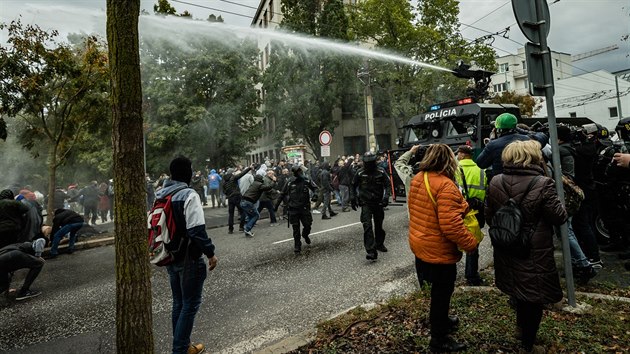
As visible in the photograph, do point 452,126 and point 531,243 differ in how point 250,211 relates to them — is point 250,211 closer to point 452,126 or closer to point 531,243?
point 452,126

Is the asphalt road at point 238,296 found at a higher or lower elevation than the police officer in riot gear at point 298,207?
lower

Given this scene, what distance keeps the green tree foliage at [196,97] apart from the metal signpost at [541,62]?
76.1 ft

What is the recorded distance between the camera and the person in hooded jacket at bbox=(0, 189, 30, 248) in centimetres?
533

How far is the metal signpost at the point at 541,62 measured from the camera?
341 centimetres

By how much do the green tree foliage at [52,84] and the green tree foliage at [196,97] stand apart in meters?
13.8

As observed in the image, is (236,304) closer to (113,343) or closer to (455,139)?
(113,343)

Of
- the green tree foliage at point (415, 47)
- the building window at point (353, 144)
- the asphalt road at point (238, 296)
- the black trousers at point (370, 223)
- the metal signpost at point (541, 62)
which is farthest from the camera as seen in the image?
the building window at point (353, 144)

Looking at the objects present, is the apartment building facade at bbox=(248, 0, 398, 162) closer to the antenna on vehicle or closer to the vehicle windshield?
the antenna on vehicle

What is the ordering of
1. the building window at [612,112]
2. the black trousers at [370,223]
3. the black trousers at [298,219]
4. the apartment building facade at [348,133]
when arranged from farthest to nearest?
the building window at [612,112] → the apartment building facade at [348,133] → the black trousers at [298,219] → the black trousers at [370,223]

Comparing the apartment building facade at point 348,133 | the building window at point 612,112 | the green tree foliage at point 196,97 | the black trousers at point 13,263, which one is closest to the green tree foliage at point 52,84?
the black trousers at point 13,263

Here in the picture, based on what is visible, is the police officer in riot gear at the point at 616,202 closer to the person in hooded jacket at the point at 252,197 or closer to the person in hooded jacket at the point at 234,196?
the person in hooded jacket at the point at 252,197

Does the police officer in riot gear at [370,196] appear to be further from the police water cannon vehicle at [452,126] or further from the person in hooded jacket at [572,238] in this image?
the police water cannon vehicle at [452,126]

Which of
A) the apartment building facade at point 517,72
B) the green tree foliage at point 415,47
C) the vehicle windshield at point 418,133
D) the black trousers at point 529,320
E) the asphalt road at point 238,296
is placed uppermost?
the apartment building facade at point 517,72

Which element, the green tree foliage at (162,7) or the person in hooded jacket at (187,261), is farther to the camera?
the green tree foliage at (162,7)
